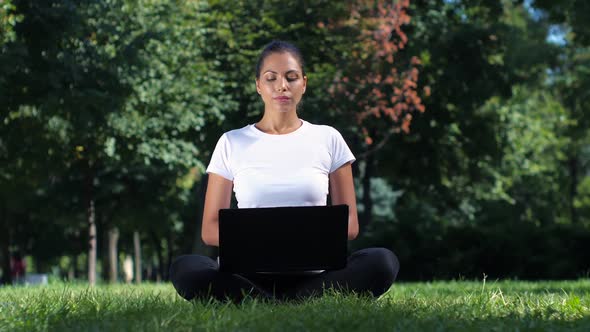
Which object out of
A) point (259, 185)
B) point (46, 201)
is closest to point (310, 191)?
point (259, 185)

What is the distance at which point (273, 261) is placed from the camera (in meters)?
5.61

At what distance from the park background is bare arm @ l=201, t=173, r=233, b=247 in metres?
7.93

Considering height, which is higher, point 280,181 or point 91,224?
point 280,181

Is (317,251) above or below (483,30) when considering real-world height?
below

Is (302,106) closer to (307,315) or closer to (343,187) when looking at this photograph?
(343,187)

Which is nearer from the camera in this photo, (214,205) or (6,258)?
(214,205)

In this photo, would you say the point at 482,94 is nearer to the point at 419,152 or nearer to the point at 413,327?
the point at 419,152

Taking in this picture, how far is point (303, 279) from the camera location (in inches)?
240

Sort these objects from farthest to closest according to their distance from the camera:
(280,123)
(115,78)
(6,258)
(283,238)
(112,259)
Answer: (6,258), (112,259), (115,78), (280,123), (283,238)

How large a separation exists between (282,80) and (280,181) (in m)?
0.66

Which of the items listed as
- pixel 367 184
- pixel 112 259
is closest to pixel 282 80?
pixel 367 184


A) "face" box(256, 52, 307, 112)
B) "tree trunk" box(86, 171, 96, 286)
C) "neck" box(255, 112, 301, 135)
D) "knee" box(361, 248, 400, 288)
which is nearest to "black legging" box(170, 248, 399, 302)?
"knee" box(361, 248, 400, 288)

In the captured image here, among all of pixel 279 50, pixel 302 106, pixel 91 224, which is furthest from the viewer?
pixel 91 224

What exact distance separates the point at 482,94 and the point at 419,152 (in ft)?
9.57
